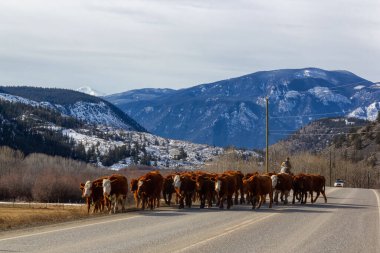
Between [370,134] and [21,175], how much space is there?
95.3m

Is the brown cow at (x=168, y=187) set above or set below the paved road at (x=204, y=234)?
above

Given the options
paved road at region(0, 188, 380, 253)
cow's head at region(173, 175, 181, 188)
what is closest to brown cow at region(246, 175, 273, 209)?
cow's head at region(173, 175, 181, 188)

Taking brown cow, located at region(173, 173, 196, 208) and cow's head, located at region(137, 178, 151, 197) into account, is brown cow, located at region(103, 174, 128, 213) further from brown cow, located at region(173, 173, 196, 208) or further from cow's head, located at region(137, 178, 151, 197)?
brown cow, located at region(173, 173, 196, 208)

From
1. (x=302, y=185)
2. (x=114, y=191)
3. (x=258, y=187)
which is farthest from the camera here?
(x=302, y=185)

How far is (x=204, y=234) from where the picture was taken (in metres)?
20.1

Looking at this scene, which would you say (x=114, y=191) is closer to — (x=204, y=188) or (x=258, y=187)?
(x=204, y=188)

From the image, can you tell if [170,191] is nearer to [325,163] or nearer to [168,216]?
[168,216]

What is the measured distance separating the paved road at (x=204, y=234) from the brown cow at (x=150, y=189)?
4692mm

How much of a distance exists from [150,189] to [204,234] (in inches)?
516

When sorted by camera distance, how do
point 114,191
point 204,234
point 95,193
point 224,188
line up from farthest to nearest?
point 224,188 < point 95,193 < point 114,191 < point 204,234

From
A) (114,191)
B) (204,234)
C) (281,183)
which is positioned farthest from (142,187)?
(204,234)

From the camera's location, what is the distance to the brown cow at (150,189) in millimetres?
32625

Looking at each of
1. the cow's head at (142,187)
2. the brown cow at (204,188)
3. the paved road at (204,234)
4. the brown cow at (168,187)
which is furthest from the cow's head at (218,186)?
the paved road at (204,234)

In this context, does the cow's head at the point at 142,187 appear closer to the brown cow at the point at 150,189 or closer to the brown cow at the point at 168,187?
the brown cow at the point at 150,189
